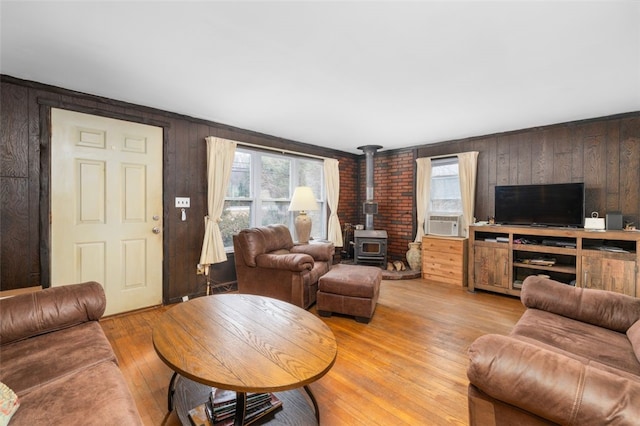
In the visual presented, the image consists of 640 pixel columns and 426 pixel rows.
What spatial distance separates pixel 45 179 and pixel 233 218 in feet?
6.31

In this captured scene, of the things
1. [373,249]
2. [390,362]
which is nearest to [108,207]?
[390,362]

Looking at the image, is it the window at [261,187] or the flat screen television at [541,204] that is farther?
the window at [261,187]

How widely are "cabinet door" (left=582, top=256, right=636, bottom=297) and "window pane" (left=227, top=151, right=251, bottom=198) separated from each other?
425 cm

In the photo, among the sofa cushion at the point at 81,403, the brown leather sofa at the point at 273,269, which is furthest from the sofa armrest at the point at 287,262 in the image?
the sofa cushion at the point at 81,403

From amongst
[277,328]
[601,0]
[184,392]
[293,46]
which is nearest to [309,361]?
[277,328]

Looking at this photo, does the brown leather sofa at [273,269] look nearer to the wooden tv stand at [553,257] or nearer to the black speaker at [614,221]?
the wooden tv stand at [553,257]

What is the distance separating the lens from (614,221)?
3.10m

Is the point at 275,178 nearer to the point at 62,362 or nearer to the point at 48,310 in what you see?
the point at 48,310

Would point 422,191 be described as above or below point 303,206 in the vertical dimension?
above

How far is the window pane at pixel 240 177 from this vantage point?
12.7 ft

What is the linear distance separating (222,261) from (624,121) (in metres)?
5.09

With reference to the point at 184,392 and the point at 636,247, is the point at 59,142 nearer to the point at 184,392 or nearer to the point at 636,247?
the point at 184,392

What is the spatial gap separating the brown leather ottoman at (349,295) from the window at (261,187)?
1.71 metres

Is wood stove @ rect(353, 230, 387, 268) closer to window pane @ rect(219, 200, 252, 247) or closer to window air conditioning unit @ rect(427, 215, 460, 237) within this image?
window air conditioning unit @ rect(427, 215, 460, 237)
